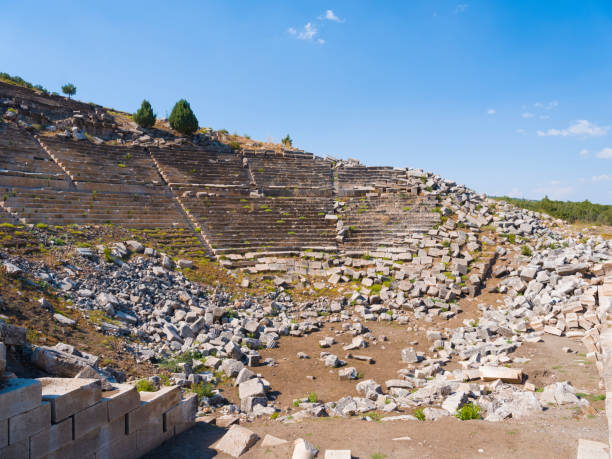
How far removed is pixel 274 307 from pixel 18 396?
1015cm

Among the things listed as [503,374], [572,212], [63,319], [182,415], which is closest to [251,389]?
[182,415]

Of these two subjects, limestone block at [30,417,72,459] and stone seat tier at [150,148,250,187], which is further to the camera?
stone seat tier at [150,148,250,187]

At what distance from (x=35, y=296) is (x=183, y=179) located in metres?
14.9

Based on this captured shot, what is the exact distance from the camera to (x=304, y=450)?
201 inches

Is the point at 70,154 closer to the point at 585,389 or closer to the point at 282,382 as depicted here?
the point at 282,382

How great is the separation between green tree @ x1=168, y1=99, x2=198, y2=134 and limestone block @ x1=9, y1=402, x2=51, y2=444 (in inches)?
1093

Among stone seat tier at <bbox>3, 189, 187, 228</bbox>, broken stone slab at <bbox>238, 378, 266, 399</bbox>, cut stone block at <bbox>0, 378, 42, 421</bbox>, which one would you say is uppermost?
stone seat tier at <bbox>3, 189, 187, 228</bbox>

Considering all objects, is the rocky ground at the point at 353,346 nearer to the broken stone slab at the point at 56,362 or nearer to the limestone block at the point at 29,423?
the broken stone slab at the point at 56,362

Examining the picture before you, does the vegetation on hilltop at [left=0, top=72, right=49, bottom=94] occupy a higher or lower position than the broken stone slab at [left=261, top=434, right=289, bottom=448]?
higher

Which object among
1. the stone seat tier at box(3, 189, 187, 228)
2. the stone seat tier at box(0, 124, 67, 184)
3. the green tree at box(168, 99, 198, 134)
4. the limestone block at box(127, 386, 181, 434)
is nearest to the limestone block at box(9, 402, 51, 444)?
the limestone block at box(127, 386, 181, 434)

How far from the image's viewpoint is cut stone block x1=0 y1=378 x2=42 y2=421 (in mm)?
4027

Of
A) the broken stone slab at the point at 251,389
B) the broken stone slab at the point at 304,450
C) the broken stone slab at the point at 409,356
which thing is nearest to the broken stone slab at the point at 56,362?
the broken stone slab at the point at 251,389

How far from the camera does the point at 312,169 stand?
86.6 ft

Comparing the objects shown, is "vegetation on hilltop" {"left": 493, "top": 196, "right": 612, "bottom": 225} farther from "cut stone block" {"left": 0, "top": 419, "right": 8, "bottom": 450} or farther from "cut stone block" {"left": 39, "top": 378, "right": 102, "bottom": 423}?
"cut stone block" {"left": 0, "top": 419, "right": 8, "bottom": 450}
